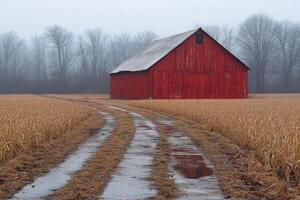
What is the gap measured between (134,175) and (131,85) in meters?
48.8

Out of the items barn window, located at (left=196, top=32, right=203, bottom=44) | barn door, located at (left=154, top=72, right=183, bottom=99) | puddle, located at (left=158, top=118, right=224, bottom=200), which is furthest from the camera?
barn window, located at (left=196, top=32, right=203, bottom=44)

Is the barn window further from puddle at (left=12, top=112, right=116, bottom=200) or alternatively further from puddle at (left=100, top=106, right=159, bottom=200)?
puddle at (left=12, top=112, right=116, bottom=200)


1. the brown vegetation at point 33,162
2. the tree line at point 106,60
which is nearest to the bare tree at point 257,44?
the tree line at point 106,60

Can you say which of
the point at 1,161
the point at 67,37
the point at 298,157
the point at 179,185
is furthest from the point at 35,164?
the point at 67,37

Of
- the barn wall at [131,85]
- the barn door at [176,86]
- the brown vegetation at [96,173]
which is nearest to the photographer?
the brown vegetation at [96,173]

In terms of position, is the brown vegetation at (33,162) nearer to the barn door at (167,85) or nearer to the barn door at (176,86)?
the barn door at (167,85)

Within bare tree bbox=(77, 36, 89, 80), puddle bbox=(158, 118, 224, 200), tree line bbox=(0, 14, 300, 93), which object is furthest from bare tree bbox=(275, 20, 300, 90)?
puddle bbox=(158, 118, 224, 200)

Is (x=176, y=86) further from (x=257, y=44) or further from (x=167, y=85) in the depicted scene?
(x=257, y=44)

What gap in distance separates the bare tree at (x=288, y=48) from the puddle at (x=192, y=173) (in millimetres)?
101147

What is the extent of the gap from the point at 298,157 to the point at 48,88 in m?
101

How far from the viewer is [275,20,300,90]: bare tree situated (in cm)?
11350

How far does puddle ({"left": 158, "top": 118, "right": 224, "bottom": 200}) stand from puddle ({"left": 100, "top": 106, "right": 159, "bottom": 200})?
1.91 feet

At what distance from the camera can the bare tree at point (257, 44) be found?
355 ft

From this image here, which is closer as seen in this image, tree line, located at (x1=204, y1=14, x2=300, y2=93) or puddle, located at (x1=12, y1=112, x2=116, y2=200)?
puddle, located at (x1=12, y1=112, x2=116, y2=200)
